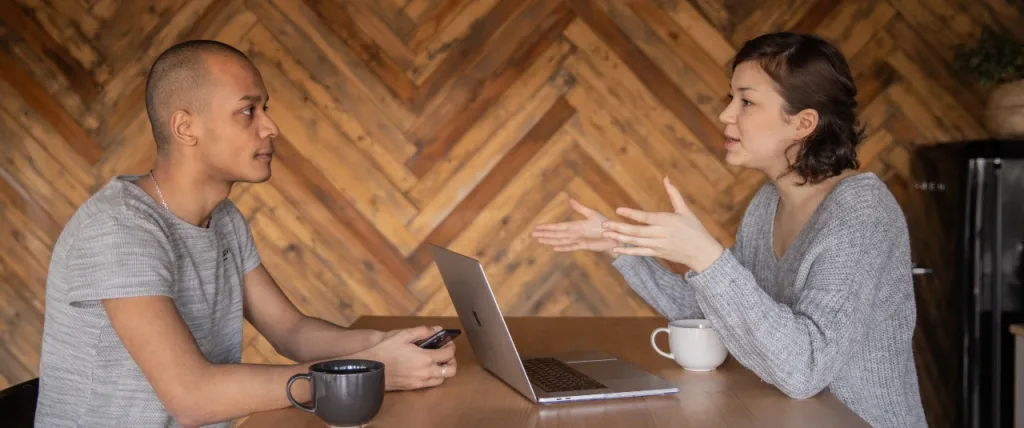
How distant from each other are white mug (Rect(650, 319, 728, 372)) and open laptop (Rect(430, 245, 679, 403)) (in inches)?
3.3

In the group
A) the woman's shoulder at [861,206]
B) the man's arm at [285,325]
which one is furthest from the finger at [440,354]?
the woman's shoulder at [861,206]

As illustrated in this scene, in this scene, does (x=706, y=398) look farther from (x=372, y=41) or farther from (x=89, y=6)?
(x=89, y=6)

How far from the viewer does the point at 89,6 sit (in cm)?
314

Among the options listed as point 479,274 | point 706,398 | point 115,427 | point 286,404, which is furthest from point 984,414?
point 115,427

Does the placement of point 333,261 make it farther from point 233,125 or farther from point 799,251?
point 799,251

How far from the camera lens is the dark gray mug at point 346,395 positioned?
3.96 ft

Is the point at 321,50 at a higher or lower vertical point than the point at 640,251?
higher

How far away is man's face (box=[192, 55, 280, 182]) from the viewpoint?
1701 mm

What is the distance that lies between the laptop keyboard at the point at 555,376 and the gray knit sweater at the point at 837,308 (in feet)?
0.77

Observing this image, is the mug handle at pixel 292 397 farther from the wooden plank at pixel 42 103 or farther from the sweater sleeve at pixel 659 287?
the wooden plank at pixel 42 103

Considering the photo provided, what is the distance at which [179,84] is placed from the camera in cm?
170

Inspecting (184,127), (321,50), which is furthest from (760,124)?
(321,50)

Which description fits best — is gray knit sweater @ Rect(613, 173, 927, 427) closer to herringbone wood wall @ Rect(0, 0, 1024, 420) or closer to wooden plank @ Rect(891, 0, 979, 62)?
herringbone wood wall @ Rect(0, 0, 1024, 420)

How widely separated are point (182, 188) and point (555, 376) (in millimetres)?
783
